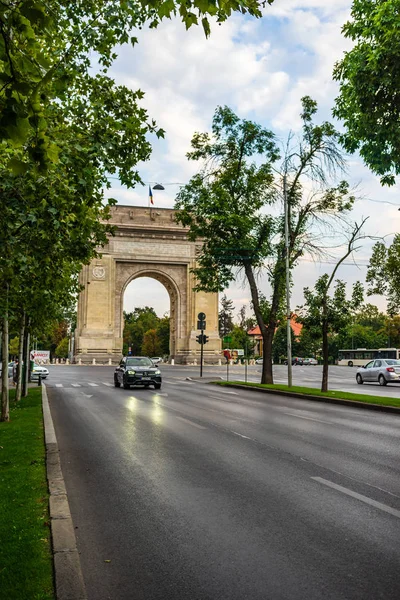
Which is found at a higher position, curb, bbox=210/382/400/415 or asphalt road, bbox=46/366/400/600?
asphalt road, bbox=46/366/400/600

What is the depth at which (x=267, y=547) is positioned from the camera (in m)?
4.50

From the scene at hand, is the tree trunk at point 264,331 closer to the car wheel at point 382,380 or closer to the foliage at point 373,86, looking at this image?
the car wheel at point 382,380

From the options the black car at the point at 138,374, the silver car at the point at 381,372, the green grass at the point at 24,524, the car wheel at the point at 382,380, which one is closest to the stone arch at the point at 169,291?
the silver car at the point at 381,372

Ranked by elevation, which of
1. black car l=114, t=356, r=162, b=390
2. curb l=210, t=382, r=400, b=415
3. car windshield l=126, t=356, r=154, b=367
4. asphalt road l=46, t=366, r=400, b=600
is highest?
car windshield l=126, t=356, r=154, b=367

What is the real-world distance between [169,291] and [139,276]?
14.1 feet

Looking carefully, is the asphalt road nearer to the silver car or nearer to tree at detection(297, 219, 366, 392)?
tree at detection(297, 219, 366, 392)

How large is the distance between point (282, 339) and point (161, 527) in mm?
101991

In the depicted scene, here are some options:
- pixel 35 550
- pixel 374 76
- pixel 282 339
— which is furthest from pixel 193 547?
pixel 282 339

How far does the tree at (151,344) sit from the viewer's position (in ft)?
390

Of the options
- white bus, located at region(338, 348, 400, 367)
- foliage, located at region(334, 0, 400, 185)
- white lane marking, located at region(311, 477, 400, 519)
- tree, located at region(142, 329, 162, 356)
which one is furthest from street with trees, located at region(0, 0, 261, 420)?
tree, located at region(142, 329, 162, 356)

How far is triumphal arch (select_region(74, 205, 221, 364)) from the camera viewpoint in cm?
6281

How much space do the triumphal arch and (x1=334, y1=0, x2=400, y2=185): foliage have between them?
48.1 metres

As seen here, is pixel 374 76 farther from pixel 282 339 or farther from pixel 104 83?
pixel 282 339

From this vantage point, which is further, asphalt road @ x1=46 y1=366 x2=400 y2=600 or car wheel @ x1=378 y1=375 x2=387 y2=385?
car wheel @ x1=378 y1=375 x2=387 y2=385
